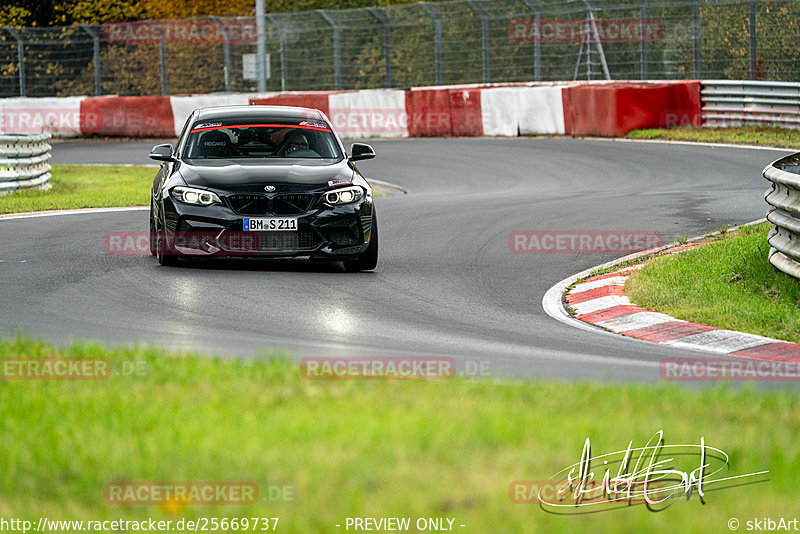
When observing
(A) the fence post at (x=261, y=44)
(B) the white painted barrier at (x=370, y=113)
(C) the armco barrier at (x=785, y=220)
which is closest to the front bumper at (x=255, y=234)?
(C) the armco barrier at (x=785, y=220)

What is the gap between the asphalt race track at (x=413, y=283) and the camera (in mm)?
7719

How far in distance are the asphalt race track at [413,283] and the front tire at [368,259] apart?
0.12 metres

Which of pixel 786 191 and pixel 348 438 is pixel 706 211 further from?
pixel 348 438

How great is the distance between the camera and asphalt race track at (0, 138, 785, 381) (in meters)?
7.72

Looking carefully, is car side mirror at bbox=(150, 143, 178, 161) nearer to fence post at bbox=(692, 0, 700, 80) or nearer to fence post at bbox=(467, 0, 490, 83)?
fence post at bbox=(692, 0, 700, 80)

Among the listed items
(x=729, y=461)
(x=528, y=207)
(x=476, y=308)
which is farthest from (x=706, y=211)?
(x=729, y=461)

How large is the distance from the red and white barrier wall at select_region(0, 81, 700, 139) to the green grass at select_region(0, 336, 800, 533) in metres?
21.0

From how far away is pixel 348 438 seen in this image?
16.2 feet


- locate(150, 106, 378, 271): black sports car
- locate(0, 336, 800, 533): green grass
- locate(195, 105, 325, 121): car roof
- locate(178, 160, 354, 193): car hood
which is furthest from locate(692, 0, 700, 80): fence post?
locate(0, 336, 800, 533): green grass

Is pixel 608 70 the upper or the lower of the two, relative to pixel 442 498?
upper

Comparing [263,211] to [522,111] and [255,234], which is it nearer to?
[255,234]

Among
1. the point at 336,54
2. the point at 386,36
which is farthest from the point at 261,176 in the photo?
the point at 336,54

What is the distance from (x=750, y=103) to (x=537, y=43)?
593 centimetres

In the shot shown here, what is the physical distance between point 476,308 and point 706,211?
6.26m
